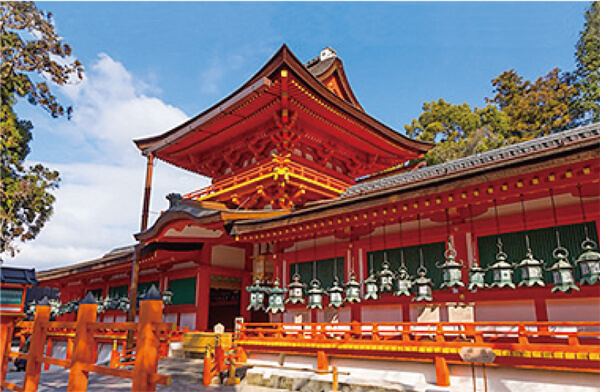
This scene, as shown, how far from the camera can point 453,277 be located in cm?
873

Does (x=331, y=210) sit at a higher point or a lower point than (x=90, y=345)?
higher

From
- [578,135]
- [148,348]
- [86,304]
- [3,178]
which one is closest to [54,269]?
[3,178]

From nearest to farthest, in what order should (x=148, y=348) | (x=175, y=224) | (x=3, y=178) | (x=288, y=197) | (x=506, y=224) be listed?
(x=148, y=348) → (x=506, y=224) → (x=175, y=224) → (x=288, y=197) → (x=3, y=178)

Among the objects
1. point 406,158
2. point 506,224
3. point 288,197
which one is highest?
point 406,158

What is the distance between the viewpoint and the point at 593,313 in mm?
7969

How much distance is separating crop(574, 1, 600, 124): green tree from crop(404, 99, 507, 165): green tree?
5394mm

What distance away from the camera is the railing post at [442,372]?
8.30 m

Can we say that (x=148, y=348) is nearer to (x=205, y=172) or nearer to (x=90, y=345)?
(x=90, y=345)

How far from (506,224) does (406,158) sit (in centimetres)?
1147

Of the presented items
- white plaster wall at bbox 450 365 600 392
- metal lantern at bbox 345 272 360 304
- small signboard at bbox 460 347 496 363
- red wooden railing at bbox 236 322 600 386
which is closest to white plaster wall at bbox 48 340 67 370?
red wooden railing at bbox 236 322 600 386

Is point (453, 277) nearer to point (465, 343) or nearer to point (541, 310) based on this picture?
point (465, 343)

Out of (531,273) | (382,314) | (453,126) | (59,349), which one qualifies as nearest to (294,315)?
(382,314)

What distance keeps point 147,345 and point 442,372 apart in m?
5.83

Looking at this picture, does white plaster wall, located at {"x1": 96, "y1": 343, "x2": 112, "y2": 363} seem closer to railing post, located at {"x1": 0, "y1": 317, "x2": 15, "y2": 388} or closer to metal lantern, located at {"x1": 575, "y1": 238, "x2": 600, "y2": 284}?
railing post, located at {"x1": 0, "y1": 317, "x2": 15, "y2": 388}
